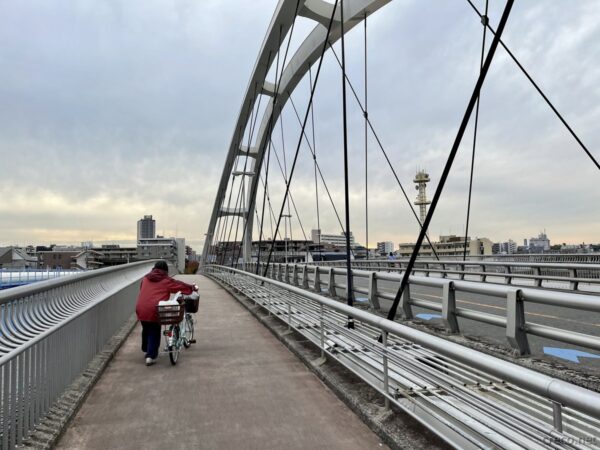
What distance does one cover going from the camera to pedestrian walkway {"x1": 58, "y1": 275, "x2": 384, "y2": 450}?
3.62m

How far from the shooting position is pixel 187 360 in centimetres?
639

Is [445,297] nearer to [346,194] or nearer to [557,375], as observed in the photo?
[557,375]

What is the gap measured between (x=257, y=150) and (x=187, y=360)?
2467cm

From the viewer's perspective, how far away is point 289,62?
2036 centimetres

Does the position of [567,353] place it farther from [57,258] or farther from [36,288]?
[57,258]

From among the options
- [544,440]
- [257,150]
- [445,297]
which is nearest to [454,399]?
[544,440]

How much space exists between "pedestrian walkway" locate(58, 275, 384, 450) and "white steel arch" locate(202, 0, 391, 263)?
11.8 m

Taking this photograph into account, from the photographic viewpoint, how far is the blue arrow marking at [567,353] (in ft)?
18.9

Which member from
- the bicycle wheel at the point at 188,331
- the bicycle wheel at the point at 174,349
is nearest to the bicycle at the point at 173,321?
the bicycle wheel at the point at 174,349

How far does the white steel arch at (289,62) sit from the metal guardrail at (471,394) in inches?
492

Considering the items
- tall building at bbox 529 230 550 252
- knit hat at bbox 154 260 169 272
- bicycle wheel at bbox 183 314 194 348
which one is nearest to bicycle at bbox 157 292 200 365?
knit hat at bbox 154 260 169 272

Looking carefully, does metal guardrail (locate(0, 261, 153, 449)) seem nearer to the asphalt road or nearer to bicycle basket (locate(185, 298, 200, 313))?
bicycle basket (locate(185, 298, 200, 313))

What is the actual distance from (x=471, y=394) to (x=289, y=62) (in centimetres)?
1960

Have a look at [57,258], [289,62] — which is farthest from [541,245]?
[57,258]
